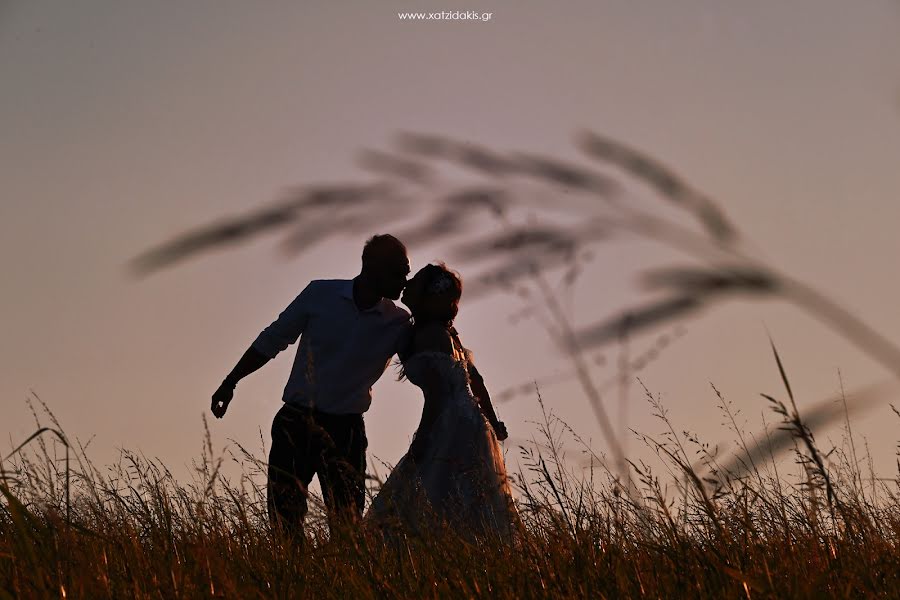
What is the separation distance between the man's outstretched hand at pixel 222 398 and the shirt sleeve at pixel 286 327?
1.01 feet

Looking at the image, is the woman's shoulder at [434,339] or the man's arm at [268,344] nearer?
the woman's shoulder at [434,339]

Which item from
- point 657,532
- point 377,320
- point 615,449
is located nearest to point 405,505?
point 657,532

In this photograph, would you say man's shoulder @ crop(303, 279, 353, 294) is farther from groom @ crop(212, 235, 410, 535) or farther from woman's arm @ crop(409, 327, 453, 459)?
woman's arm @ crop(409, 327, 453, 459)

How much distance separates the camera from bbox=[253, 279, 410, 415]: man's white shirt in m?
6.29

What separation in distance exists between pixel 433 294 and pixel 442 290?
58 millimetres

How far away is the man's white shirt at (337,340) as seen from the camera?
20.6 ft

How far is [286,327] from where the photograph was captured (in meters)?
6.40

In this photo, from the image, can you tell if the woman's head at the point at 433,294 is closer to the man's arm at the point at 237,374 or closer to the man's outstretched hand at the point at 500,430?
the man's outstretched hand at the point at 500,430

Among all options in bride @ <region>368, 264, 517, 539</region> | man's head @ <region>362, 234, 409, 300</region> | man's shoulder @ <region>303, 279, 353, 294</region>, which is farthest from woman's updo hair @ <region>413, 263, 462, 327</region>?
man's shoulder @ <region>303, 279, 353, 294</region>

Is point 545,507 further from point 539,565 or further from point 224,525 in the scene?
point 224,525

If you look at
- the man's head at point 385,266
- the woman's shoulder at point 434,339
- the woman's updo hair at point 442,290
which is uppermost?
the man's head at point 385,266

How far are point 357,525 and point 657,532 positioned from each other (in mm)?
793

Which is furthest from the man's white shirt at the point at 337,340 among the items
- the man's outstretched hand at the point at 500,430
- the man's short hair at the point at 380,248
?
the man's outstretched hand at the point at 500,430

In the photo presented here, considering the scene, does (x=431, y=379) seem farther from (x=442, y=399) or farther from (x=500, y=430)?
(x=500, y=430)
